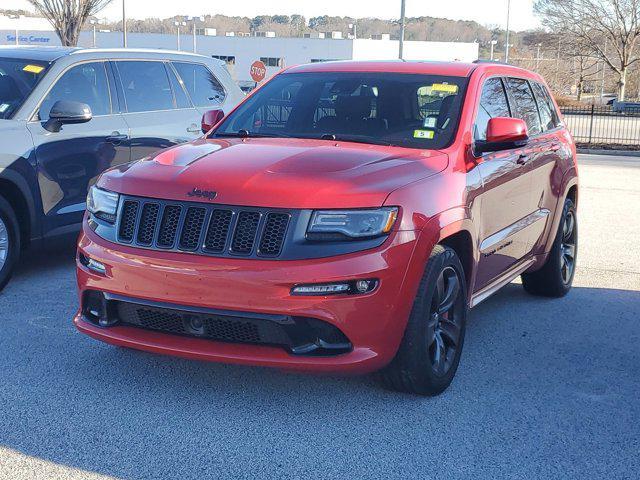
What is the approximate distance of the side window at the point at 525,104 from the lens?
20.7 ft

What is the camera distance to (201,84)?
9195mm

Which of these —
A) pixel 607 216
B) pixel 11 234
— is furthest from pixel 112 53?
pixel 607 216

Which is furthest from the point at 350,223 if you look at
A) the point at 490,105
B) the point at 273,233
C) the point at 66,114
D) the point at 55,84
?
the point at 55,84

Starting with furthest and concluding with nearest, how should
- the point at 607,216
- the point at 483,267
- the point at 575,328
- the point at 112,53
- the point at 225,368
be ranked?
the point at 607,216 → the point at 112,53 → the point at 575,328 → the point at 483,267 → the point at 225,368

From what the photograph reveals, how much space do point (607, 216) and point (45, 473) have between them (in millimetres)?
9469

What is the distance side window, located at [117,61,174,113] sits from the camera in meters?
8.16

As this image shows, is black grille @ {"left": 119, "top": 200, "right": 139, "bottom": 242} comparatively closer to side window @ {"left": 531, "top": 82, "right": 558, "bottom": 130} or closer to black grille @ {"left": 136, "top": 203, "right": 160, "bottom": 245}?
black grille @ {"left": 136, "top": 203, "right": 160, "bottom": 245}

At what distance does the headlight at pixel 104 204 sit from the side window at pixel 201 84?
171 inches

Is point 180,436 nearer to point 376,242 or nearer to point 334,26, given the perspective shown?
point 376,242

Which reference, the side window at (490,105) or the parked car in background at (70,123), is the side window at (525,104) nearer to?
the side window at (490,105)

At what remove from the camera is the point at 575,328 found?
20.4 ft

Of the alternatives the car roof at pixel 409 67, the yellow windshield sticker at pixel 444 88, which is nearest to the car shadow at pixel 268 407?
the yellow windshield sticker at pixel 444 88

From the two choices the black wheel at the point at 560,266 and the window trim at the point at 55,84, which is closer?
the black wheel at the point at 560,266

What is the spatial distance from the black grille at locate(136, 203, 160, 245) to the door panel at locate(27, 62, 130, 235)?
9.55 ft
